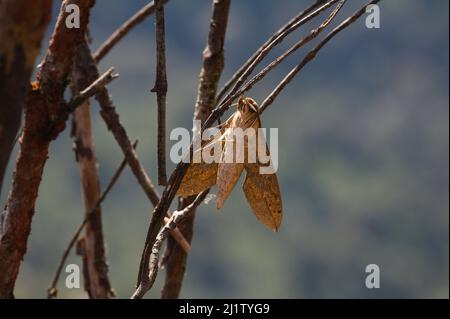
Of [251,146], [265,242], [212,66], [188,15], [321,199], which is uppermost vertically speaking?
[188,15]

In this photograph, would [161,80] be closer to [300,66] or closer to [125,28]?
[300,66]

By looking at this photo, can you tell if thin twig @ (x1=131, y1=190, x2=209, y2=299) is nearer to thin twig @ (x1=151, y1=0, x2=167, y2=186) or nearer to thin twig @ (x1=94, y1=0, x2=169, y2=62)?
thin twig @ (x1=151, y1=0, x2=167, y2=186)

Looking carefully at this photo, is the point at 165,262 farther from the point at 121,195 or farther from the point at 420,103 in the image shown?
the point at 420,103

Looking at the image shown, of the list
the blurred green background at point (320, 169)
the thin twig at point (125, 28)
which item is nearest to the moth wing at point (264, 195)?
the thin twig at point (125, 28)

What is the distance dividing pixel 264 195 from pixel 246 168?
36mm

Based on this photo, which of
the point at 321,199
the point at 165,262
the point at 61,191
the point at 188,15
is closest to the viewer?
the point at 165,262

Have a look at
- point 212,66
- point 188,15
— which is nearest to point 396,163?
point 188,15

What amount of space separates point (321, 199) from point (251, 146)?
2406 inches

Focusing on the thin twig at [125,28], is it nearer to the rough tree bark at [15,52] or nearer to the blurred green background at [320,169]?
the rough tree bark at [15,52]

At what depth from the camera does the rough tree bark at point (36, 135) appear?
36.5 inches

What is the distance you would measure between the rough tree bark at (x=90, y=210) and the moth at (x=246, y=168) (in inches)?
34.5

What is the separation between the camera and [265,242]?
58812 mm

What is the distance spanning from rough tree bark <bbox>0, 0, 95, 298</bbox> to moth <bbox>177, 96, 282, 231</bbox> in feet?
0.53

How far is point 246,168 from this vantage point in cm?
97
